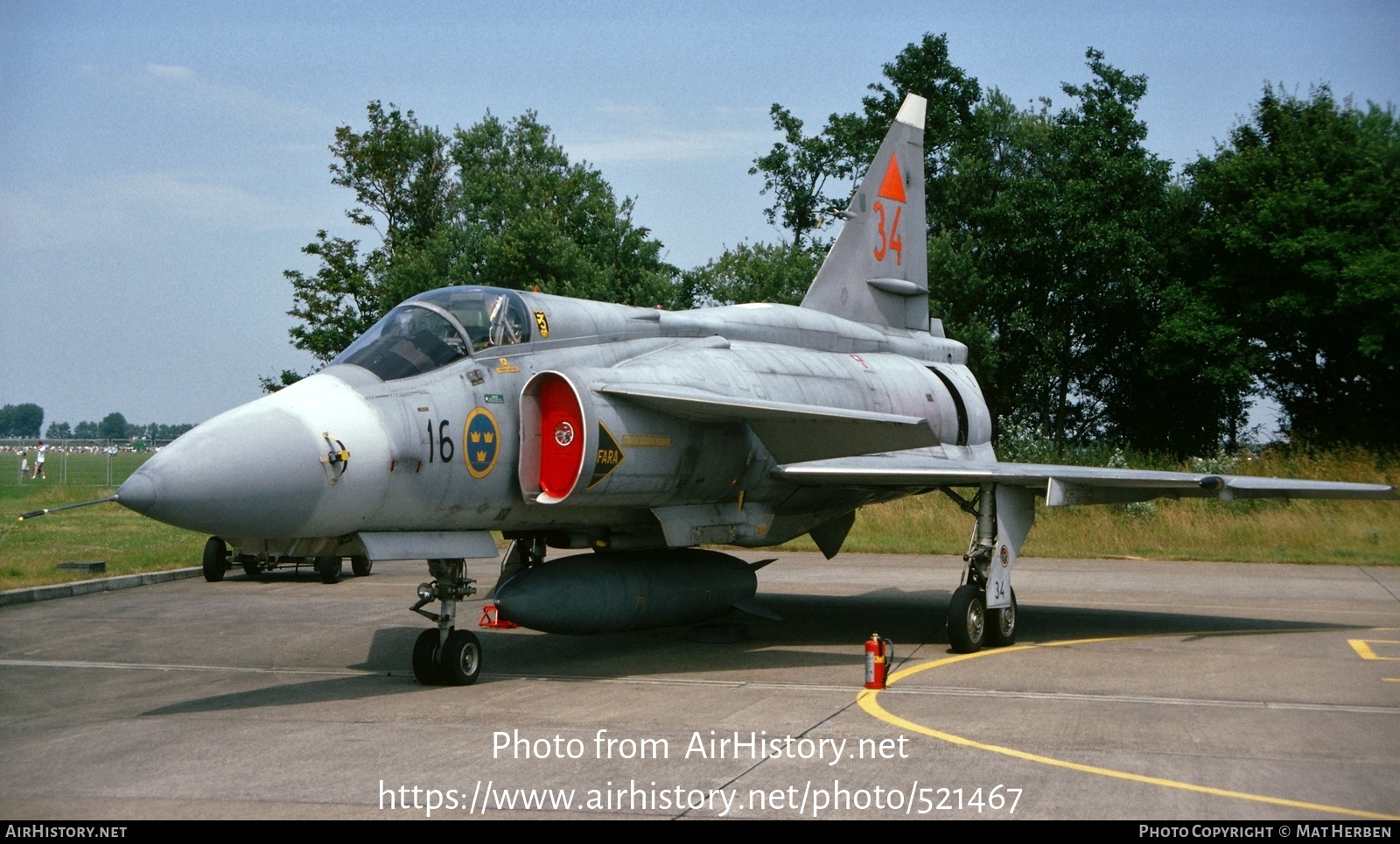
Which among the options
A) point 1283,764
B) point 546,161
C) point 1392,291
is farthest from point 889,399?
point 546,161

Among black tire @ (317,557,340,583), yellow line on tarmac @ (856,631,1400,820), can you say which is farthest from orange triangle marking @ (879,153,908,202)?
black tire @ (317,557,340,583)

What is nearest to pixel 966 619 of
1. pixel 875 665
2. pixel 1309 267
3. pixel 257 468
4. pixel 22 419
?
pixel 875 665

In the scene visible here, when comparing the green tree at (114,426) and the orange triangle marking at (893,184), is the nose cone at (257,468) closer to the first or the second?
the orange triangle marking at (893,184)

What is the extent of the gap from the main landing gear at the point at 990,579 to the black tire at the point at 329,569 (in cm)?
974

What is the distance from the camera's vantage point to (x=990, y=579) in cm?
1182

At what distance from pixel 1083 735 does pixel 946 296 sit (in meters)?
30.3

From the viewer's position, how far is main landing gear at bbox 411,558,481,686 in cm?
950

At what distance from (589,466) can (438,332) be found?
161 cm

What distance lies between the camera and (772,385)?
11922 mm

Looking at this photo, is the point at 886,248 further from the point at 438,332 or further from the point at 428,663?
the point at 428,663

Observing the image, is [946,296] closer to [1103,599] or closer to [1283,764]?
[1103,599]

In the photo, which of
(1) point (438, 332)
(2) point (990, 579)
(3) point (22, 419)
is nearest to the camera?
(1) point (438, 332)

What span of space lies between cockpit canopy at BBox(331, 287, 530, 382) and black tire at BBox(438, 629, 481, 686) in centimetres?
213

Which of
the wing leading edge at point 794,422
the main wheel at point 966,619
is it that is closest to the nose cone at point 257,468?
the wing leading edge at point 794,422
